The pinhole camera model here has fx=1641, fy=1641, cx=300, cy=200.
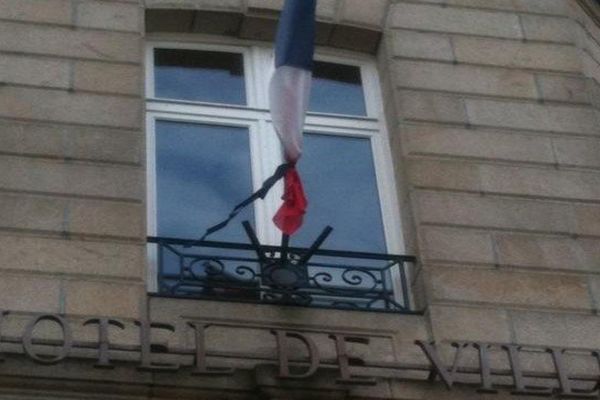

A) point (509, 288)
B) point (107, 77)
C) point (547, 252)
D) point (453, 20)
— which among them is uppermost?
point (453, 20)

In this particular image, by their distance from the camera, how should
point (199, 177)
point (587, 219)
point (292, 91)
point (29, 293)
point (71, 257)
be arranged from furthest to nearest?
point (199, 177) < point (587, 219) < point (292, 91) < point (71, 257) < point (29, 293)

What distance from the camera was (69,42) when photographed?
489 inches

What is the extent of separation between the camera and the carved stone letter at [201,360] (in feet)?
33.4

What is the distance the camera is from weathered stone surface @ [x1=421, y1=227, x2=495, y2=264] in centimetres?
1153

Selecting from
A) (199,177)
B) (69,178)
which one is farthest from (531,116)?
(69,178)

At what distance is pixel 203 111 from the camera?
42.1 ft

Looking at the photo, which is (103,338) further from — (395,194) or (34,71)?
(395,194)

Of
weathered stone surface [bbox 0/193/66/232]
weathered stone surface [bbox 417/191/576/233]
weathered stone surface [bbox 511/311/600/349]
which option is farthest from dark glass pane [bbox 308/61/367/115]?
weathered stone surface [bbox 0/193/66/232]

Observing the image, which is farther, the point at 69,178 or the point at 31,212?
the point at 69,178

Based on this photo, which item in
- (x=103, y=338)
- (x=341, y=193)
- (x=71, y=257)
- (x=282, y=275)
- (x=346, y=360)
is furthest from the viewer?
(x=341, y=193)

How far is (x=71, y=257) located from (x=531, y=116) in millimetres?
3949

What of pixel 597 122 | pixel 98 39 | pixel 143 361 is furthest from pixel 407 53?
→ pixel 143 361

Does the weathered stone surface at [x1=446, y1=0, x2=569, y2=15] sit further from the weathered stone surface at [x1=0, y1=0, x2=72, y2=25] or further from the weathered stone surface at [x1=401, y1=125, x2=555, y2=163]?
the weathered stone surface at [x1=0, y1=0, x2=72, y2=25]

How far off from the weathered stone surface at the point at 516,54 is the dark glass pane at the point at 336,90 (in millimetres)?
871
